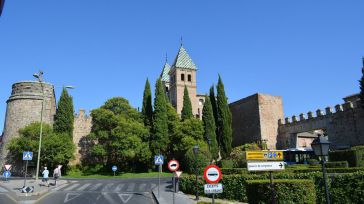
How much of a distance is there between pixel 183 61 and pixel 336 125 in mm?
39178

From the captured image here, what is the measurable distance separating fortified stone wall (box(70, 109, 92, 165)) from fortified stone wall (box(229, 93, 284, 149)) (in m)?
24.0

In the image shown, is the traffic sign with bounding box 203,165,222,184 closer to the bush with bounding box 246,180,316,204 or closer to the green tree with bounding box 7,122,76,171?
the bush with bounding box 246,180,316,204

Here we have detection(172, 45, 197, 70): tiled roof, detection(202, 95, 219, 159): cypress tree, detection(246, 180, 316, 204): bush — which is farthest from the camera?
detection(172, 45, 197, 70): tiled roof

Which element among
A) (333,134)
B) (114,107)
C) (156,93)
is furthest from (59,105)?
(333,134)

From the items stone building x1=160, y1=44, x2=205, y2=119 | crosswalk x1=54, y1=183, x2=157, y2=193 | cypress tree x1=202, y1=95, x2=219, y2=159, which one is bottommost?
crosswalk x1=54, y1=183, x2=157, y2=193

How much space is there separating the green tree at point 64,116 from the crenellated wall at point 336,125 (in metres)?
30.1

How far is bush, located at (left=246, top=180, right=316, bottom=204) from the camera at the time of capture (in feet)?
38.4

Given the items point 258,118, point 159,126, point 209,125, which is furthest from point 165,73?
point 159,126

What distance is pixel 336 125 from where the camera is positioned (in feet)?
134

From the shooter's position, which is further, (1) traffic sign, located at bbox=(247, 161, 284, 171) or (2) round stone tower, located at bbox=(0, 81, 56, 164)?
(2) round stone tower, located at bbox=(0, 81, 56, 164)

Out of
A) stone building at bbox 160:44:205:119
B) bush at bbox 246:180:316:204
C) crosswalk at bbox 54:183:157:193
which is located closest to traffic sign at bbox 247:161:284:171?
bush at bbox 246:180:316:204

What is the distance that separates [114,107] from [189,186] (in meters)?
26.9

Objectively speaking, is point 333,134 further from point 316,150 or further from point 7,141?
point 7,141

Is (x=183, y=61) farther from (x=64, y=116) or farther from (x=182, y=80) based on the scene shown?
(x=64, y=116)
